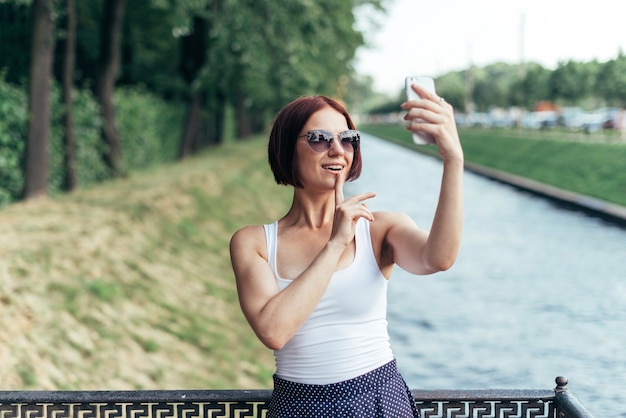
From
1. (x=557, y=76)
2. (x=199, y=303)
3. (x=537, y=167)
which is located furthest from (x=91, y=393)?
(x=557, y=76)

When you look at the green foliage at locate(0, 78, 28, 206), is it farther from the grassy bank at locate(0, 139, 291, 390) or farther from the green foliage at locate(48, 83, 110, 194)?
the green foliage at locate(48, 83, 110, 194)

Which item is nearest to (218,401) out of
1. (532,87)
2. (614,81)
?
(614,81)

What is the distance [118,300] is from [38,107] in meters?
4.78

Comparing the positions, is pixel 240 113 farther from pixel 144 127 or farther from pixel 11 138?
pixel 11 138

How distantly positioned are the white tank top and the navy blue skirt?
0.02 metres

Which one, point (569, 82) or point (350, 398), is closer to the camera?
point (350, 398)

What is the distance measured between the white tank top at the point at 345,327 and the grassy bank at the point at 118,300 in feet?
14.5

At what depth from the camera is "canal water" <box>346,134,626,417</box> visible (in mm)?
8312

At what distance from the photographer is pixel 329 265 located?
223cm

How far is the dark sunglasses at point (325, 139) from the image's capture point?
2369mm

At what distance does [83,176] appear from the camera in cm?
1572

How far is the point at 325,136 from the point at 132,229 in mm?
8929

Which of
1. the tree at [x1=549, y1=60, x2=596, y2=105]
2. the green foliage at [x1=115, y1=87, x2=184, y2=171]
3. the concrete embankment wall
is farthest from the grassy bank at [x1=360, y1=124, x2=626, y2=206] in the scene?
the green foliage at [x1=115, y1=87, x2=184, y2=171]

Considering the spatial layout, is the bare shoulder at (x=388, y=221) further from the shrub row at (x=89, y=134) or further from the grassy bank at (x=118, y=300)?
the shrub row at (x=89, y=134)
